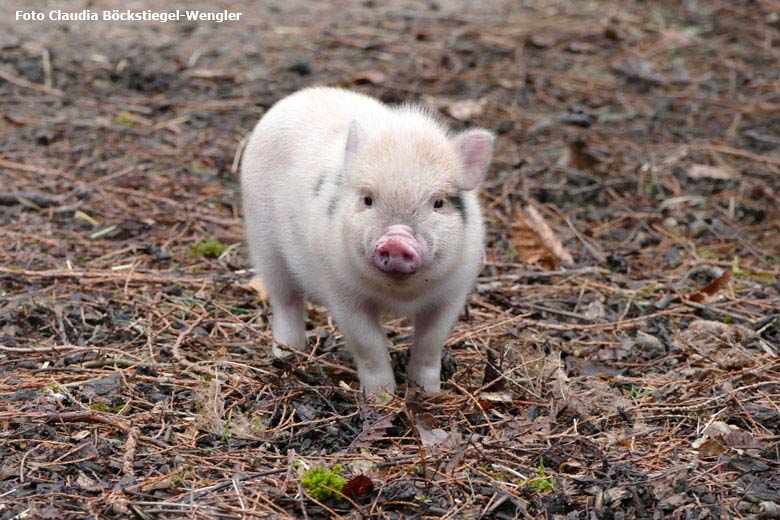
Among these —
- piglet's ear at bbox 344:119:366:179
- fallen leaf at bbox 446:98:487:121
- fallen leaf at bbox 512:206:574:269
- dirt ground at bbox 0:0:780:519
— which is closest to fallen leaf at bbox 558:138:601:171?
dirt ground at bbox 0:0:780:519

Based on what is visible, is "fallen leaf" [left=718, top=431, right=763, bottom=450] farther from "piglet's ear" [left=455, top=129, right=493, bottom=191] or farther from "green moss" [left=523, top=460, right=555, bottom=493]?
"piglet's ear" [left=455, top=129, right=493, bottom=191]

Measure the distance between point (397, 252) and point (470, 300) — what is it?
85.1 inches

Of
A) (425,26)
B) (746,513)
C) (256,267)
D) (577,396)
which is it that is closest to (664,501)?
(746,513)

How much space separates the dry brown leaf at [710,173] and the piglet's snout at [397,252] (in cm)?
470

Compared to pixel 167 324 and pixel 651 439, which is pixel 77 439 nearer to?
pixel 167 324

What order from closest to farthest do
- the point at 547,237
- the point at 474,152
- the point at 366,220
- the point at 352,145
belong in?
the point at 366,220 < the point at 352,145 < the point at 474,152 < the point at 547,237

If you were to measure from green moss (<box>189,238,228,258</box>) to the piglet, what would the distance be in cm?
117

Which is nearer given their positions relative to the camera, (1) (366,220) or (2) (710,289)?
(1) (366,220)

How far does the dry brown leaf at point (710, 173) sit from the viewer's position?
27.9 feet

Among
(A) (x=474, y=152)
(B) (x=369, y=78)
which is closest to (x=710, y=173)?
(B) (x=369, y=78)

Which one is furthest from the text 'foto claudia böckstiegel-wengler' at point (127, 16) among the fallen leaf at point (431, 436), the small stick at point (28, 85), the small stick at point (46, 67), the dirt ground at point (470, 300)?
the fallen leaf at point (431, 436)

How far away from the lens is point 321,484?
4156mm

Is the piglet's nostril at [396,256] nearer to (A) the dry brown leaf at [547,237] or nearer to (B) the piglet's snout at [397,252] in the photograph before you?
(B) the piglet's snout at [397,252]

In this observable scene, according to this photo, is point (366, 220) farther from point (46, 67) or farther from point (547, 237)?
point (46, 67)
